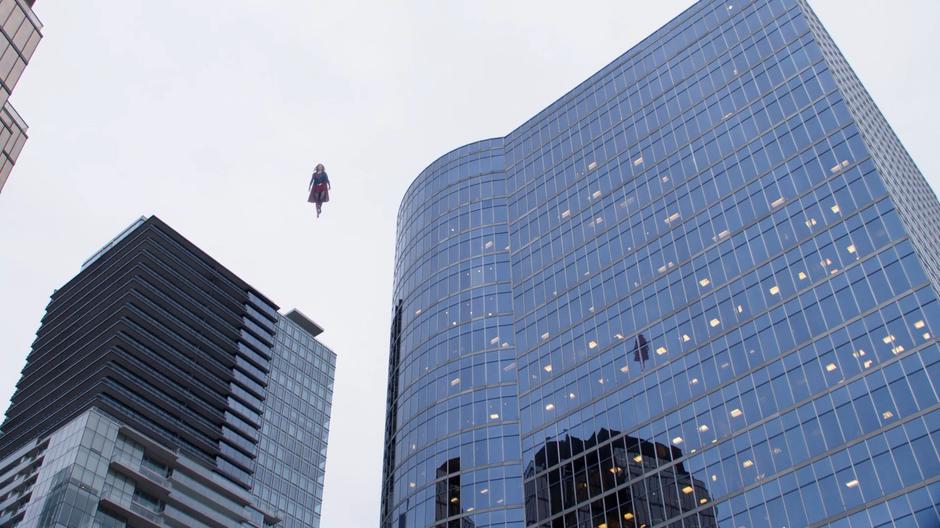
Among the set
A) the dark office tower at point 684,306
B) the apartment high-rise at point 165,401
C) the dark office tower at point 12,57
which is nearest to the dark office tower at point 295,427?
the apartment high-rise at point 165,401

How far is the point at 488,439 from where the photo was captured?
101 m

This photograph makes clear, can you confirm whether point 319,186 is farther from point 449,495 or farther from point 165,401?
point 165,401

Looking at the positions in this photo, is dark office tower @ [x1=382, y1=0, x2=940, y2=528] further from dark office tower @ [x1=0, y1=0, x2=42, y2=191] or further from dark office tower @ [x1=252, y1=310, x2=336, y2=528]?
dark office tower @ [x1=0, y1=0, x2=42, y2=191]

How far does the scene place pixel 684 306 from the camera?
9494 centimetres

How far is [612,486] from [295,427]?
3509 inches

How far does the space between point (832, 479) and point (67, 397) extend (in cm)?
10385

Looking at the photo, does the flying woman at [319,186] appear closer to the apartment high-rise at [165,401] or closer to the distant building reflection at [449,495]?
the distant building reflection at [449,495]

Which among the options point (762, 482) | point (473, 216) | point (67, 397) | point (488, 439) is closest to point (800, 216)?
point (762, 482)

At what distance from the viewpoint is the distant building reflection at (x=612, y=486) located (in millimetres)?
82250

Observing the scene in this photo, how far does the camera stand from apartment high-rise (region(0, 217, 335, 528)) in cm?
11850

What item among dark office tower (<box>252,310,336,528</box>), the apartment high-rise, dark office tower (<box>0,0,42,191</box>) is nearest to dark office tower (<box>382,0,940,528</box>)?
the apartment high-rise

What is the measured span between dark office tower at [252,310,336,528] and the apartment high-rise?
0.92ft

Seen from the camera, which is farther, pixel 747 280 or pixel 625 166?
pixel 625 166

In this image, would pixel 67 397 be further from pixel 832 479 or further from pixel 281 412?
pixel 832 479
